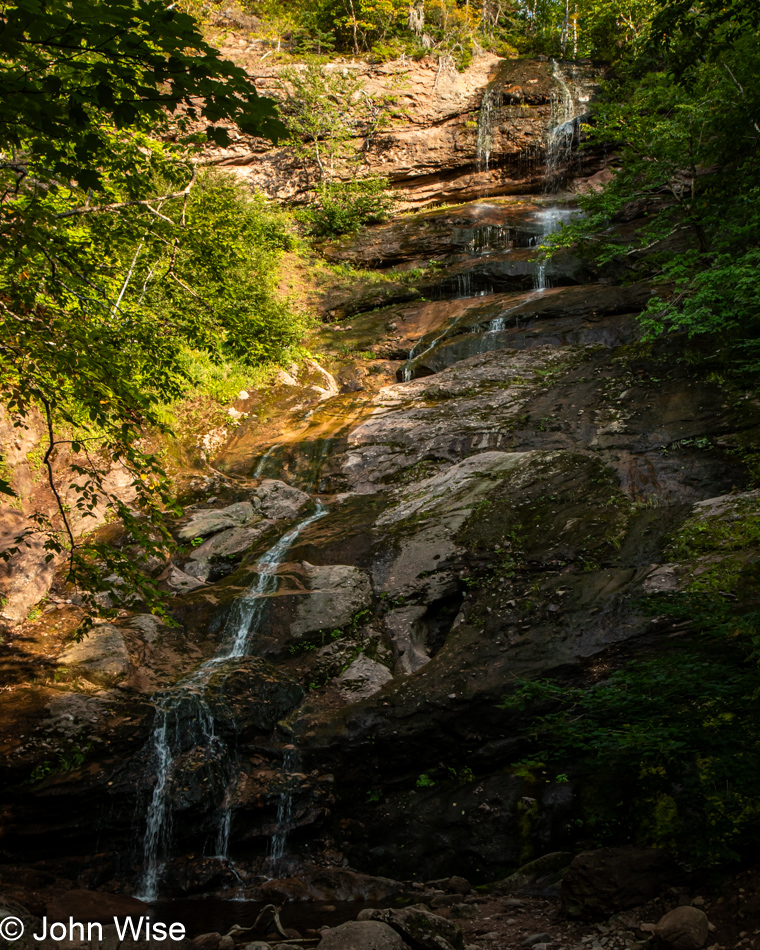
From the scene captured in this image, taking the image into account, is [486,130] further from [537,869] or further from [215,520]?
[537,869]

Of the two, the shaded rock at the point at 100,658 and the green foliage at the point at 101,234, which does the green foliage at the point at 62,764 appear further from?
the green foliage at the point at 101,234

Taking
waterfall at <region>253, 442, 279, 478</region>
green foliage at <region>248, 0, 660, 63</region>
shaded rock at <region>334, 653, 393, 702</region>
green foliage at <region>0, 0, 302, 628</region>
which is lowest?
shaded rock at <region>334, 653, 393, 702</region>

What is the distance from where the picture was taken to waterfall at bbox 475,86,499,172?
76.4ft

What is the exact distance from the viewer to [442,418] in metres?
11.9

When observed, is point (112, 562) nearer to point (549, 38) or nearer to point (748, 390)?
point (748, 390)

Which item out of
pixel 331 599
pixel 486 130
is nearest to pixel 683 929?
pixel 331 599

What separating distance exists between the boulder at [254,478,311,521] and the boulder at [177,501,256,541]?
30 cm

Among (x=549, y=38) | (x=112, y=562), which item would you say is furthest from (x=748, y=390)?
(x=549, y=38)

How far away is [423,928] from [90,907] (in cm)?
292

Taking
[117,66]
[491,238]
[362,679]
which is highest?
[117,66]

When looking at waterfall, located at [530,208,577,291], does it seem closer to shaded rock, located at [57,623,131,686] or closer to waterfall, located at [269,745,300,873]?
shaded rock, located at [57,623,131,686]

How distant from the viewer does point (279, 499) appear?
11523 millimetres

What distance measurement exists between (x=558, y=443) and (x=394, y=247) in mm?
13157

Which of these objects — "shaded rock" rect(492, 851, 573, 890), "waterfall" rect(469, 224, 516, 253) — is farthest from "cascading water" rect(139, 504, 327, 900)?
"waterfall" rect(469, 224, 516, 253)
